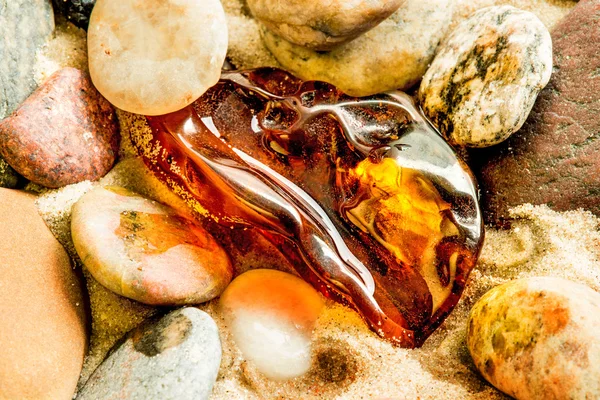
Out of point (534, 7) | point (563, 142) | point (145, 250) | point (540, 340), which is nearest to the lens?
point (540, 340)

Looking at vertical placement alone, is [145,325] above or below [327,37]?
below

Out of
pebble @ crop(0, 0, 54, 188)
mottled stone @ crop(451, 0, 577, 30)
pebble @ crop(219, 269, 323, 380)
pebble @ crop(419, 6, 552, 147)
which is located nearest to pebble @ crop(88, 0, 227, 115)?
pebble @ crop(0, 0, 54, 188)

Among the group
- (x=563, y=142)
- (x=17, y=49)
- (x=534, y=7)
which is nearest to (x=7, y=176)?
(x=17, y=49)

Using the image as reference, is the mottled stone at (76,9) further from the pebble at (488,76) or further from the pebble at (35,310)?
the pebble at (488,76)

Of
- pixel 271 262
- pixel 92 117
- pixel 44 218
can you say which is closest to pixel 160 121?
pixel 92 117

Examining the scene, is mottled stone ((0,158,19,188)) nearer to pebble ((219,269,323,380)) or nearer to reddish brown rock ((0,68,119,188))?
reddish brown rock ((0,68,119,188))

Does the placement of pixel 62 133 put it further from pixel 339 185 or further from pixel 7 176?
pixel 339 185

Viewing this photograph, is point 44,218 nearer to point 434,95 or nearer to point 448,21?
point 434,95
